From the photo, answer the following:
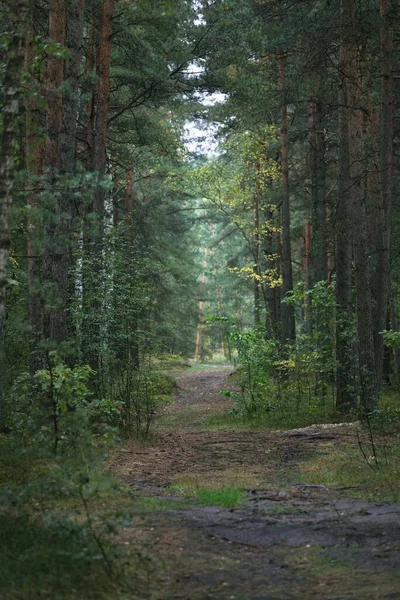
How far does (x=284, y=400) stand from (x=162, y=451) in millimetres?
6111

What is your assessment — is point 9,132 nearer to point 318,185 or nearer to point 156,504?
point 156,504

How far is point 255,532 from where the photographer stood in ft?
Answer: 21.0

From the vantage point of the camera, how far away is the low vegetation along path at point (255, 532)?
4984 mm

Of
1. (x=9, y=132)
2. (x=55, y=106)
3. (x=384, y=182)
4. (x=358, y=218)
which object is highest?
(x=55, y=106)

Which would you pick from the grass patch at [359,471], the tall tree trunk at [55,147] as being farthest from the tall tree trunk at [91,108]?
the grass patch at [359,471]

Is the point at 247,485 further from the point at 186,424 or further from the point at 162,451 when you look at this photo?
the point at 186,424

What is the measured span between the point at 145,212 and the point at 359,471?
1933 cm

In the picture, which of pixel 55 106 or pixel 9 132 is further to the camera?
pixel 55 106

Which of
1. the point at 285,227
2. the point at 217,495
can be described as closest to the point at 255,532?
the point at 217,495

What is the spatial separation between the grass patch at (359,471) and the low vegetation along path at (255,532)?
0.77 ft

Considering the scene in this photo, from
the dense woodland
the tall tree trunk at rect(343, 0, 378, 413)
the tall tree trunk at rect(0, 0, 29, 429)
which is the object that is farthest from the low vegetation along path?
the tall tree trunk at rect(343, 0, 378, 413)

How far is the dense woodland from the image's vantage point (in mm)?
7090

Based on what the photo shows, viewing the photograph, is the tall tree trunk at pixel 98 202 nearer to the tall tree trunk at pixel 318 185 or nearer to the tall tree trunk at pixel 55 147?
the tall tree trunk at pixel 55 147

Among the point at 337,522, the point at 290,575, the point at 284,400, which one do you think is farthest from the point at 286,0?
the point at 290,575
